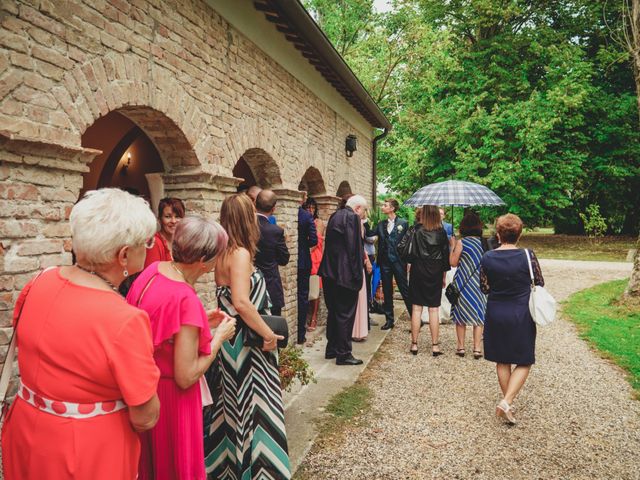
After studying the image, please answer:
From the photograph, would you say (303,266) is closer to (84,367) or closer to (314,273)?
(314,273)

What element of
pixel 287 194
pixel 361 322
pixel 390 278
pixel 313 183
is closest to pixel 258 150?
pixel 287 194

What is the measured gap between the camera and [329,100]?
29.5 ft

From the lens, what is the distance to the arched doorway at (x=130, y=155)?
4.50 m

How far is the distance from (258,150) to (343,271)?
6.87 feet

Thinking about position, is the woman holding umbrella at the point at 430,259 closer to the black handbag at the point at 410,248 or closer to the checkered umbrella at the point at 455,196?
the black handbag at the point at 410,248

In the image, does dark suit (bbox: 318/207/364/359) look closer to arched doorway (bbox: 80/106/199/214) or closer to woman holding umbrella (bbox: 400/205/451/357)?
woman holding umbrella (bbox: 400/205/451/357)

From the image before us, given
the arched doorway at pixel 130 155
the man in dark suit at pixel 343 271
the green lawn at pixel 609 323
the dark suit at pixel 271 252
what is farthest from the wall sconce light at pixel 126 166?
the green lawn at pixel 609 323

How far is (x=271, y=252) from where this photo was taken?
4.73m

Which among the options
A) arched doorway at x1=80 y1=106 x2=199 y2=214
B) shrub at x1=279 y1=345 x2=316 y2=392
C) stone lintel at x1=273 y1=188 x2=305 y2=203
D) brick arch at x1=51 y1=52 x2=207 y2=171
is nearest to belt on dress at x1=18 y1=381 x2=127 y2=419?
brick arch at x1=51 y1=52 x2=207 y2=171

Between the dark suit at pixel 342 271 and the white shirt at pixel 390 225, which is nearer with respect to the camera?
the dark suit at pixel 342 271

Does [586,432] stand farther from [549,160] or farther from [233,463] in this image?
[549,160]

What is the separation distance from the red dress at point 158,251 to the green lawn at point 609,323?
489 centimetres

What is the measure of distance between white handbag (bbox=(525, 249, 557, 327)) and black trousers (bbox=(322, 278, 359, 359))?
2.07 m

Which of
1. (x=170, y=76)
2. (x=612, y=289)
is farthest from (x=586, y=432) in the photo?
(x=612, y=289)
